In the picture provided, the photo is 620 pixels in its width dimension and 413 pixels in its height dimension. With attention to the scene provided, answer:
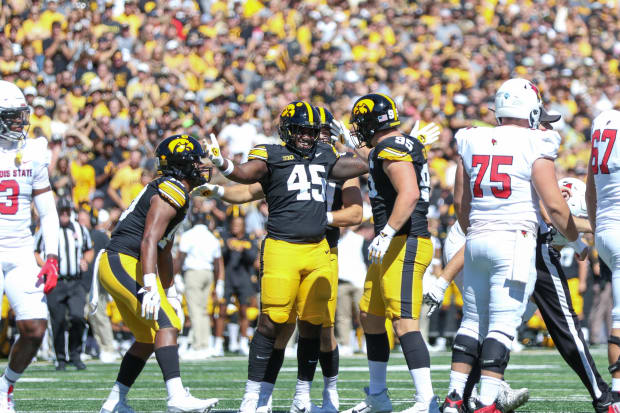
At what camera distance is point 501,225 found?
20.6ft

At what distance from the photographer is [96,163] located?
1555 centimetres

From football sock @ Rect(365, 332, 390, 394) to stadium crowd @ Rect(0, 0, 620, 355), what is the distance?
742 cm

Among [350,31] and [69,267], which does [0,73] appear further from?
[350,31]

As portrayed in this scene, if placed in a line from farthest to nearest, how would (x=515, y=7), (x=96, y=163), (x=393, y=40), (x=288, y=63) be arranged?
(x=515, y=7) → (x=393, y=40) → (x=288, y=63) → (x=96, y=163)

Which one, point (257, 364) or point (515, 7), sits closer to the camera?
point (257, 364)

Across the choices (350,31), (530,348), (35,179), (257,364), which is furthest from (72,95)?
(257,364)

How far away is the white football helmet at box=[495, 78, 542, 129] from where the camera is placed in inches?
256

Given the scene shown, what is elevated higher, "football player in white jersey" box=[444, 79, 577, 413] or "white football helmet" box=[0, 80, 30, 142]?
"white football helmet" box=[0, 80, 30, 142]

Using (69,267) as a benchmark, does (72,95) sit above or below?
above

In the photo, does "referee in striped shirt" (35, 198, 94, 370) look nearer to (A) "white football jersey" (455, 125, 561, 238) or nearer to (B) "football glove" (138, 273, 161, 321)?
(B) "football glove" (138, 273, 161, 321)

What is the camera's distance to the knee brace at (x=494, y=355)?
6172mm

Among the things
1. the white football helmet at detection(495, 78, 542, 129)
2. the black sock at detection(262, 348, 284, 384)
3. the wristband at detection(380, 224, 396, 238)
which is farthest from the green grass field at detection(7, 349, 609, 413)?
the white football helmet at detection(495, 78, 542, 129)

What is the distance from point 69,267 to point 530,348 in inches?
272

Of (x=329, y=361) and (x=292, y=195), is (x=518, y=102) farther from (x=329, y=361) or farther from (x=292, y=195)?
(x=329, y=361)
